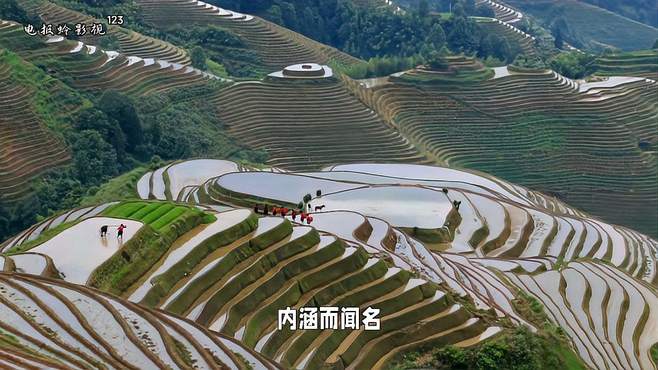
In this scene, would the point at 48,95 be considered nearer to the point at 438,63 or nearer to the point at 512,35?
the point at 438,63

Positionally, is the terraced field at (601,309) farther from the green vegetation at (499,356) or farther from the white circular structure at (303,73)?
the white circular structure at (303,73)

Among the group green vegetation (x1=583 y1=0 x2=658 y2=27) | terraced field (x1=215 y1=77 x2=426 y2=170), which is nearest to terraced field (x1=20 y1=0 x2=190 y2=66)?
terraced field (x1=215 y1=77 x2=426 y2=170)

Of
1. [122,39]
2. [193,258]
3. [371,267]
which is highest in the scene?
[193,258]

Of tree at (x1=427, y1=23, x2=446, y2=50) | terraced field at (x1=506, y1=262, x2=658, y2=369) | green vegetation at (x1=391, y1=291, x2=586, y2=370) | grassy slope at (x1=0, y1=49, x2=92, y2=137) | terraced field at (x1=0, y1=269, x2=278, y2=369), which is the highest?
terraced field at (x1=0, y1=269, x2=278, y2=369)

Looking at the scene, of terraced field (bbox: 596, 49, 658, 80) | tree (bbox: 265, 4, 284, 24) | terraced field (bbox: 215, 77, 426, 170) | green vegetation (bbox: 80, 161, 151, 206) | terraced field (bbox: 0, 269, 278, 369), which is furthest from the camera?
tree (bbox: 265, 4, 284, 24)

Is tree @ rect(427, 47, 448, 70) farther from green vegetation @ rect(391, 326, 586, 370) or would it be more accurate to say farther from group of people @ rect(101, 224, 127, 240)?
green vegetation @ rect(391, 326, 586, 370)

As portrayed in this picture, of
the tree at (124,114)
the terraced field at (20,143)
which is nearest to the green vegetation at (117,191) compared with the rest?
the terraced field at (20,143)

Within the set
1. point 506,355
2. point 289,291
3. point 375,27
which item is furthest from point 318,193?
point 375,27
